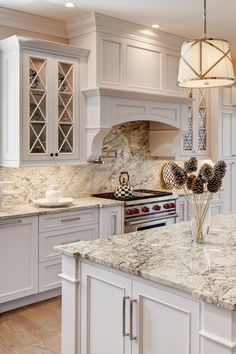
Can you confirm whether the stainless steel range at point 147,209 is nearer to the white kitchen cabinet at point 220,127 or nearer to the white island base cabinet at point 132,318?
the white kitchen cabinet at point 220,127

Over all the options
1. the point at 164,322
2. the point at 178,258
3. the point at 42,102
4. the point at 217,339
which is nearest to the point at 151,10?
the point at 42,102

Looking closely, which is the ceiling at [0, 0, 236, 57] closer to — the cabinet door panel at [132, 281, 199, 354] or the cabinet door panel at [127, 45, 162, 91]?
the cabinet door panel at [127, 45, 162, 91]

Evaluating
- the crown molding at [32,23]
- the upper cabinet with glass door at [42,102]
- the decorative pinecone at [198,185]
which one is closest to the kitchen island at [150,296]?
the decorative pinecone at [198,185]

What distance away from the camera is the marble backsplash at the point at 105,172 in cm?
428

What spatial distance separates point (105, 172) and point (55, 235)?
1.24 metres

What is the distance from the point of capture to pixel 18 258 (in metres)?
3.73

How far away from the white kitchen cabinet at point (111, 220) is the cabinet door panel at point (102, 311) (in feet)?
7.01

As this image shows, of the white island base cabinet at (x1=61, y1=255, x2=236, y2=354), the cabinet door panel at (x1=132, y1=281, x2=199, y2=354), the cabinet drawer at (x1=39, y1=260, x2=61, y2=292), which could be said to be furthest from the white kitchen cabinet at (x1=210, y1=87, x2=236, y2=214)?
the cabinet door panel at (x1=132, y1=281, x2=199, y2=354)

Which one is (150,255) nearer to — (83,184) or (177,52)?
(83,184)

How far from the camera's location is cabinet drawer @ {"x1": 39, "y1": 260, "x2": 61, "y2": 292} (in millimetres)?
3900

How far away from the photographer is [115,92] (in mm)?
4348

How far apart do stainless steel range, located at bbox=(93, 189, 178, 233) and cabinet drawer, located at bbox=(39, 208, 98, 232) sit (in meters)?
0.40

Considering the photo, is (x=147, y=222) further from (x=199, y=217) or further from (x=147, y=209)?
(x=199, y=217)

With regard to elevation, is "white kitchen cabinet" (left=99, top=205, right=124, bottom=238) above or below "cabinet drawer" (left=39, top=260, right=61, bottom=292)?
above
